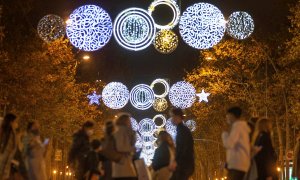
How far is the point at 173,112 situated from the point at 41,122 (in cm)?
2979

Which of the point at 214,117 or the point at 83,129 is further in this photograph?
the point at 214,117

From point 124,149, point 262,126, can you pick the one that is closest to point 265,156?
point 262,126

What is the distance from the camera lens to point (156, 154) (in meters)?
16.7

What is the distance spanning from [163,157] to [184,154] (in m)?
1.31

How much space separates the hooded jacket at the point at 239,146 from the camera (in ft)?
42.7

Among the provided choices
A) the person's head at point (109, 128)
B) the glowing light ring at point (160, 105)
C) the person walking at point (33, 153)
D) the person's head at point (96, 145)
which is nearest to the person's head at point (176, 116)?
the person's head at point (109, 128)

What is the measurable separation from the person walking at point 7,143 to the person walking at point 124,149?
2.84 metres

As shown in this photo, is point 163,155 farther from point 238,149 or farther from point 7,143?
point 238,149

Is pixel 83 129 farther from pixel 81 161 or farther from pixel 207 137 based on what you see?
pixel 207 137

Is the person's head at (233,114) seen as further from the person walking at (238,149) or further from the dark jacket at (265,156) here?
the dark jacket at (265,156)

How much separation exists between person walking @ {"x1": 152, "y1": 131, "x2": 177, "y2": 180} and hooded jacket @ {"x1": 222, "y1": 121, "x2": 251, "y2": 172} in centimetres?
317

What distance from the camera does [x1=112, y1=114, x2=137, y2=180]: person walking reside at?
45.5ft

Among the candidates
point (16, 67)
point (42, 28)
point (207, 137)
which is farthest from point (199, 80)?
point (207, 137)

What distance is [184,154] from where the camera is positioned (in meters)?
15.2
